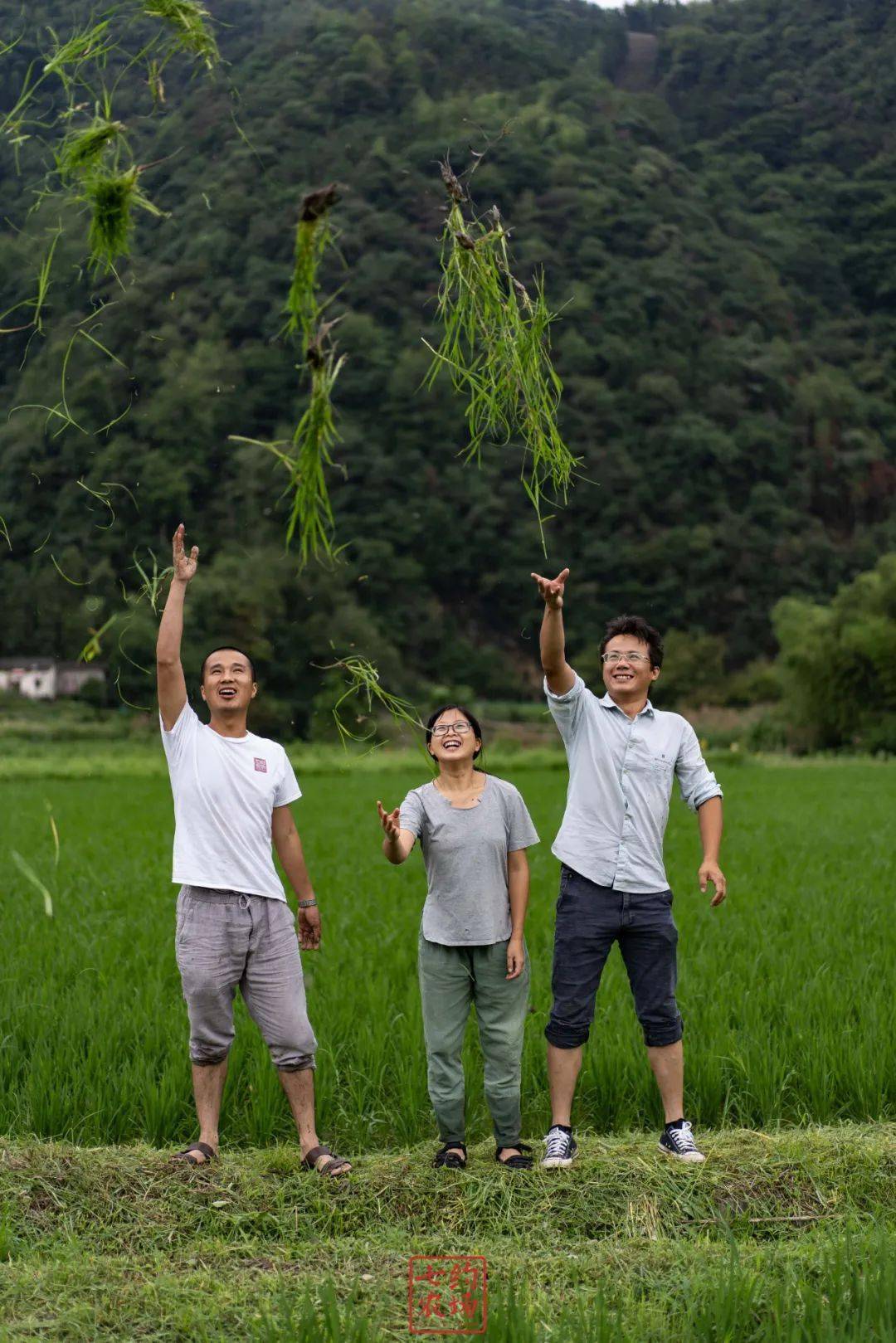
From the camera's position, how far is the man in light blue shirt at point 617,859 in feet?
12.2

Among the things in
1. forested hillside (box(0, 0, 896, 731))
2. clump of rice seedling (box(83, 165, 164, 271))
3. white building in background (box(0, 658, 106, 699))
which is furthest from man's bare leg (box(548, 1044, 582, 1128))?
white building in background (box(0, 658, 106, 699))

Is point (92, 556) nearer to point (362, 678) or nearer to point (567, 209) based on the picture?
point (567, 209)

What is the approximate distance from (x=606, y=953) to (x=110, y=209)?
2.31 meters

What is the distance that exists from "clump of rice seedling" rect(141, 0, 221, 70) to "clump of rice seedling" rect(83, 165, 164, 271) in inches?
12.0

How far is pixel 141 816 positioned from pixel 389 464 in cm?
2951

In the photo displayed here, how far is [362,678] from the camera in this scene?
3500 millimetres

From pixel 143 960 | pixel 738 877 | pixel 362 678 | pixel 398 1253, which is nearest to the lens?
pixel 398 1253

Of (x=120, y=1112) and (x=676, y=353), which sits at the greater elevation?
(x=676, y=353)

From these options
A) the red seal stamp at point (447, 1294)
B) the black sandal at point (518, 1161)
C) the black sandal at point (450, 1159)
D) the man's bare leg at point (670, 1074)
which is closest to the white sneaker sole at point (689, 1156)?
the man's bare leg at point (670, 1074)

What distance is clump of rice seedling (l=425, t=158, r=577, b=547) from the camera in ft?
10.4

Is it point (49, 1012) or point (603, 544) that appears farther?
point (603, 544)

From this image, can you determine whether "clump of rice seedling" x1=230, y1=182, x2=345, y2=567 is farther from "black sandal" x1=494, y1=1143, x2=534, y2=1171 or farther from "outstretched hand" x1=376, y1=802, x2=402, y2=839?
"black sandal" x1=494, y1=1143, x2=534, y2=1171

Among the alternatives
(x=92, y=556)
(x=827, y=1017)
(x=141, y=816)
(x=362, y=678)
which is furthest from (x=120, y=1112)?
(x=92, y=556)

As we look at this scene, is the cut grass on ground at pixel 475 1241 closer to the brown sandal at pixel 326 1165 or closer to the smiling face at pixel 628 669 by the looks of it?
the brown sandal at pixel 326 1165
